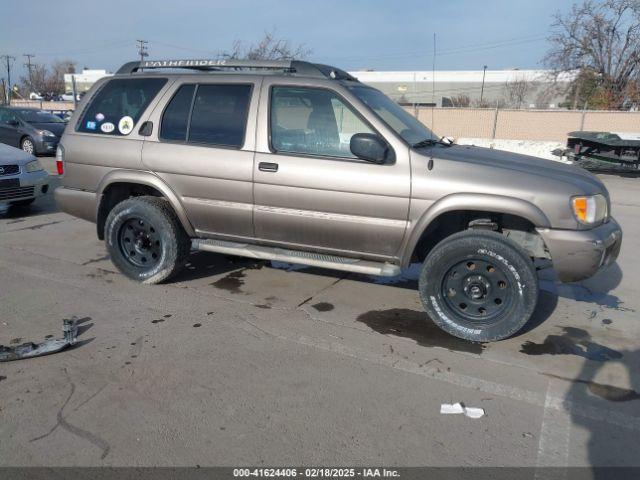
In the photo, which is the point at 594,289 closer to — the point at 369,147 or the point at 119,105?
the point at 369,147

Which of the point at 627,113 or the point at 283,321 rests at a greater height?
the point at 627,113

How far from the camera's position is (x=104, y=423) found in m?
2.91

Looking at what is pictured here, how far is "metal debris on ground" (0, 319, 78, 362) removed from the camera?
11.8 feet

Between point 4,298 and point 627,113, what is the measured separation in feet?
81.0

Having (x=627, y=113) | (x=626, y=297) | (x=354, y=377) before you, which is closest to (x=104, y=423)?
(x=354, y=377)

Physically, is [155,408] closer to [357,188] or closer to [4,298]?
[357,188]

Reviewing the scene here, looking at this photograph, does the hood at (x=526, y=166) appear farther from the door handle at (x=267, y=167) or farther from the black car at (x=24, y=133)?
the black car at (x=24, y=133)

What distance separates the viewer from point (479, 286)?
160 inches

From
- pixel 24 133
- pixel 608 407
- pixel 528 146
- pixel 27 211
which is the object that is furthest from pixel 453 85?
pixel 608 407

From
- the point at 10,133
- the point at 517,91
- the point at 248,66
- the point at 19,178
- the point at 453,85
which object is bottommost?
the point at 19,178

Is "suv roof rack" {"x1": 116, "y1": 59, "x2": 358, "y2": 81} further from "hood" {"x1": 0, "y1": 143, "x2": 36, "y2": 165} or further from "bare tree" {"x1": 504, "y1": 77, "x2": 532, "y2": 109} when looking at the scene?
"bare tree" {"x1": 504, "y1": 77, "x2": 532, "y2": 109}

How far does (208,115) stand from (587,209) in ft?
10.7

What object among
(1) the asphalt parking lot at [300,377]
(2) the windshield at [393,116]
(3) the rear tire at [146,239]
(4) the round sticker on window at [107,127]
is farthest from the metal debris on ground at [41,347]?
(2) the windshield at [393,116]

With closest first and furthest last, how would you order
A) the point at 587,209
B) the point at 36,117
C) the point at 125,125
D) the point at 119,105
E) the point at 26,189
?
the point at 587,209, the point at 125,125, the point at 119,105, the point at 26,189, the point at 36,117
